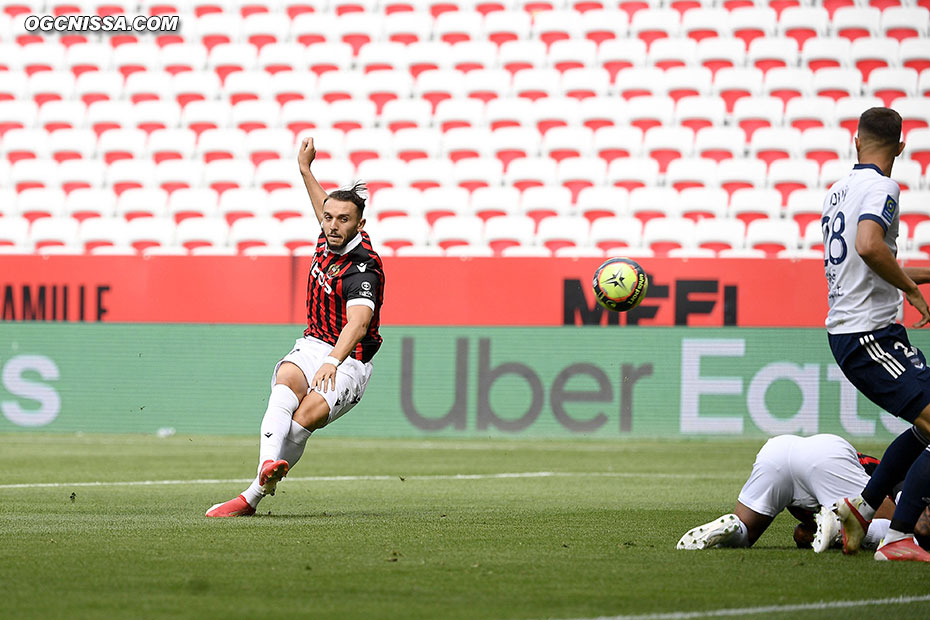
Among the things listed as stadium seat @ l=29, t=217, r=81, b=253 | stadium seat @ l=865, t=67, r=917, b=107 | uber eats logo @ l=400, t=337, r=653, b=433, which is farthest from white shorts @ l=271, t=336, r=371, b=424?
stadium seat @ l=865, t=67, r=917, b=107

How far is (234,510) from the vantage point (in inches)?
317

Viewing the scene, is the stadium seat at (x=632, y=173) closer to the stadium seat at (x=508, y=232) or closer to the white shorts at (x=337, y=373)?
the stadium seat at (x=508, y=232)

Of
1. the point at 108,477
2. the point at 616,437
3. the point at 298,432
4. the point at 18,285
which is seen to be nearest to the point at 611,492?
the point at 298,432

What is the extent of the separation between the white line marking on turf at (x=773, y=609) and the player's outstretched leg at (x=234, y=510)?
396cm

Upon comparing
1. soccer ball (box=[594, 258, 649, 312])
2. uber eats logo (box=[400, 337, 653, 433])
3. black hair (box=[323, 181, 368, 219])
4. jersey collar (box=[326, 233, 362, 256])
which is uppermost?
black hair (box=[323, 181, 368, 219])

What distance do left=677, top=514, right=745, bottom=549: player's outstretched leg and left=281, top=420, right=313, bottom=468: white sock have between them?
8.26 ft

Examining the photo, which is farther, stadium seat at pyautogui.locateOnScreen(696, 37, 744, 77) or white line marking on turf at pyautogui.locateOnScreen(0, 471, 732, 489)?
stadium seat at pyautogui.locateOnScreen(696, 37, 744, 77)

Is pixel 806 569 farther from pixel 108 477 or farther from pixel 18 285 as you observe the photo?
pixel 18 285

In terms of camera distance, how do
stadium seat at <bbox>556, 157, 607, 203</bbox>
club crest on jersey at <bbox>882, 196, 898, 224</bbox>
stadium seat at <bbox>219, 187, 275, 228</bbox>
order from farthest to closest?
stadium seat at <bbox>219, 187, 275, 228</bbox>
stadium seat at <bbox>556, 157, 607, 203</bbox>
club crest on jersey at <bbox>882, 196, 898, 224</bbox>

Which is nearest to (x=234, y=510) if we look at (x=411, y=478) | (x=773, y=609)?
(x=411, y=478)

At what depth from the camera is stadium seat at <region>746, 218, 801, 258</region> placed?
712 inches

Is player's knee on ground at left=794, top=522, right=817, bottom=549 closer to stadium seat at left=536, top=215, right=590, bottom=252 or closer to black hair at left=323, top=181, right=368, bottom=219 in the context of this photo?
black hair at left=323, top=181, right=368, bottom=219

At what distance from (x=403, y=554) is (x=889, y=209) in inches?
101

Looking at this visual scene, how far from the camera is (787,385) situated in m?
16.4
